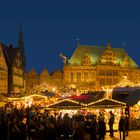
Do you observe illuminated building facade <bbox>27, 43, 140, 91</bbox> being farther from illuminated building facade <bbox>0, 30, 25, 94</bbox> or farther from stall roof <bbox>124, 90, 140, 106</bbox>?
stall roof <bbox>124, 90, 140, 106</bbox>

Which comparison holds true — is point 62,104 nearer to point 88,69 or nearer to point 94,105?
point 94,105

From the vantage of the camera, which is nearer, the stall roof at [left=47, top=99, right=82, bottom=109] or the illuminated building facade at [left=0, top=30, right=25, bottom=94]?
the stall roof at [left=47, top=99, right=82, bottom=109]

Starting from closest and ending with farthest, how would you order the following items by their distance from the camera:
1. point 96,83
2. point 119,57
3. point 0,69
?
point 0,69 → point 96,83 → point 119,57

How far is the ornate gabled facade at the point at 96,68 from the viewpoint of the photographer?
287 feet

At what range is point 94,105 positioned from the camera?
26.9m

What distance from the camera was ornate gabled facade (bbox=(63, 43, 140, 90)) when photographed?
8750cm

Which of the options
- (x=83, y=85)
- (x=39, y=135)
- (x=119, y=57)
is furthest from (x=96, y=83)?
(x=39, y=135)

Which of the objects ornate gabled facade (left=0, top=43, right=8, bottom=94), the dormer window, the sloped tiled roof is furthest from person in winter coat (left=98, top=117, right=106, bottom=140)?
the sloped tiled roof

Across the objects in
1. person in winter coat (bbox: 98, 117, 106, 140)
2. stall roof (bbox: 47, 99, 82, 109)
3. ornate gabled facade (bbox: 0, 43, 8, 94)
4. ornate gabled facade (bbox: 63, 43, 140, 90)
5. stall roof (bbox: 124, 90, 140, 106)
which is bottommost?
person in winter coat (bbox: 98, 117, 106, 140)

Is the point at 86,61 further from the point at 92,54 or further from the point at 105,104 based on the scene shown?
the point at 105,104

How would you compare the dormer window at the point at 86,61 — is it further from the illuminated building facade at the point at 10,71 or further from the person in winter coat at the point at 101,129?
the person in winter coat at the point at 101,129

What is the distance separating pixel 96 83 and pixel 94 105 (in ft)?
196

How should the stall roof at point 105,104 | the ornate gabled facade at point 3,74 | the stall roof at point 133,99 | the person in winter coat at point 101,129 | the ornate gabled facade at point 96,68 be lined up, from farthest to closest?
the ornate gabled facade at point 96,68 → the ornate gabled facade at point 3,74 → the stall roof at point 133,99 → the stall roof at point 105,104 → the person in winter coat at point 101,129

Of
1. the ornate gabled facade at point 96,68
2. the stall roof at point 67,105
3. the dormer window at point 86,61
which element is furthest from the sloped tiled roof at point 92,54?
the stall roof at point 67,105
